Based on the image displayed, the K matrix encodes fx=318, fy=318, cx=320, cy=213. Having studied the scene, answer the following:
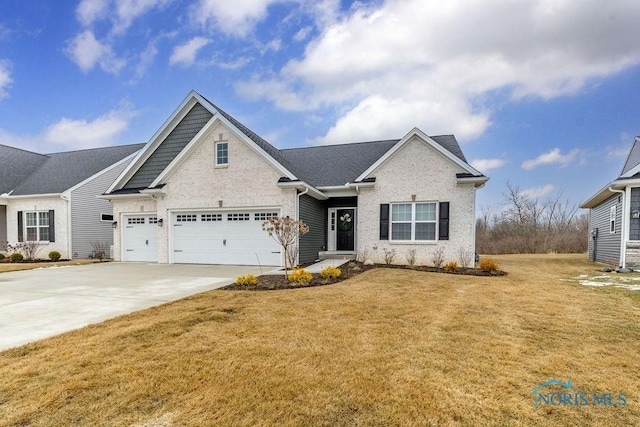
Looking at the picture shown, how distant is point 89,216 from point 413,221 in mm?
16893

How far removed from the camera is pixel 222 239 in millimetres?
13016

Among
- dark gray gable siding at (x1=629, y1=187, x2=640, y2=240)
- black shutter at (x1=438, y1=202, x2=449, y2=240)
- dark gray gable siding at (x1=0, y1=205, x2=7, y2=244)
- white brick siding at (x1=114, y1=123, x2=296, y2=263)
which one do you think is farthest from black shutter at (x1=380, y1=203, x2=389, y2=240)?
dark gray gable siding at (x1=0, y1=205, x2=7, y2=244)

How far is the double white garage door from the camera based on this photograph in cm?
1250

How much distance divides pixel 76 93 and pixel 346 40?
1528 centimetres

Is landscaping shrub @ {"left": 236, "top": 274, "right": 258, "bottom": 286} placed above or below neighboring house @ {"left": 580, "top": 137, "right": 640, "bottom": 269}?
below

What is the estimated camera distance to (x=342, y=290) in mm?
7469

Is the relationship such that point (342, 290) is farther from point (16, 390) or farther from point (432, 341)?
point (16, 390)

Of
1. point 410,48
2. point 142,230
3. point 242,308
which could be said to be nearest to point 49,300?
point 242,308

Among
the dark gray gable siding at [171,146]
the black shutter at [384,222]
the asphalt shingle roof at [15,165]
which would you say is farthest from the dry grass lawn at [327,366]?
the asphalt shingle roof at [15,165]

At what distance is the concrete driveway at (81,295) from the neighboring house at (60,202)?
6.34 metres

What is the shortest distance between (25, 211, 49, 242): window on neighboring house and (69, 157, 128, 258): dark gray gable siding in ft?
5.03

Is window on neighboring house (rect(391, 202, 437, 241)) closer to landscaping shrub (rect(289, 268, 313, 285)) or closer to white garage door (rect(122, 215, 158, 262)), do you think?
landscaping shrub (rect(289, 268, 313, 285))

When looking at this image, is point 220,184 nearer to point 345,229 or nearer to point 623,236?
point 345,229

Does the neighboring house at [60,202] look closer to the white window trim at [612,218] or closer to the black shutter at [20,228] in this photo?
the black shutter at [20,228]
